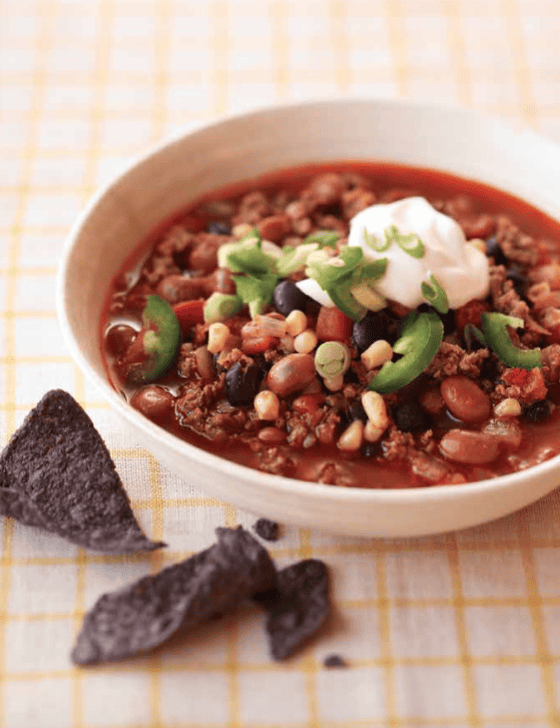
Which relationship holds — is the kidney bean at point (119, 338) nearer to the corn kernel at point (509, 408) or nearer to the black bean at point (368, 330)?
the black bean at point (368, 330)

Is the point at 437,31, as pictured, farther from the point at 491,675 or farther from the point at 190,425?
the point at 491,675

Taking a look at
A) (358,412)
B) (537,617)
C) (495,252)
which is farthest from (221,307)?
(537,617)

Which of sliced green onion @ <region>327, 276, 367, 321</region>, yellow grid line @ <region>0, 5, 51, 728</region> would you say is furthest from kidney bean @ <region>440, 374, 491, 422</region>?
yellow grid line @ <region>0, 5, 51, 728</region>

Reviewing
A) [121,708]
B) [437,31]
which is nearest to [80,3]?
[437,31]

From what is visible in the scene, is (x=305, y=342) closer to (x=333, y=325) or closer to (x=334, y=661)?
(x=333, y=325)

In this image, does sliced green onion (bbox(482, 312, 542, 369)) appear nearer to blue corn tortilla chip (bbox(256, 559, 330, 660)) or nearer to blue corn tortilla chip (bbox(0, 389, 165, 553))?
blue corn tortilla chip (bbox(256, 559, 330, 660))
